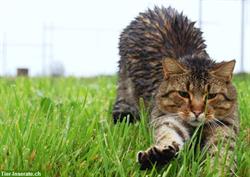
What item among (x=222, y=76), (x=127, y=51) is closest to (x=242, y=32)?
(x=127, y=51)

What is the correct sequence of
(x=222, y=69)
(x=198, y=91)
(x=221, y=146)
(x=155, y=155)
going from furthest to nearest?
(x=222, y=69) < (x=198, y=91) < (x=221, y=146) < (x=155, y=155)

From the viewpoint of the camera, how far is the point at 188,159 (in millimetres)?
2801

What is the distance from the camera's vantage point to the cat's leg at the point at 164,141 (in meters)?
2.53

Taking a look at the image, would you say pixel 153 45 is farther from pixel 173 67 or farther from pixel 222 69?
pixel 222 69

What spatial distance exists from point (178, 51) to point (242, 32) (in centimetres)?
1092

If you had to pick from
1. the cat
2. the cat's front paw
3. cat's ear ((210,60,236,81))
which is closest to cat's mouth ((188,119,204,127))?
the cat

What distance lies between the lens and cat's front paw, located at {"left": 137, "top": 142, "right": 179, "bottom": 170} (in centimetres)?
252

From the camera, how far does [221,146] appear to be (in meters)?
2.76

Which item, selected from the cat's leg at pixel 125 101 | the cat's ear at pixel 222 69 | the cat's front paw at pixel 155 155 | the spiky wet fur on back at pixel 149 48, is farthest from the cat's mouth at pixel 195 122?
the cat's leg at pixel 125 101

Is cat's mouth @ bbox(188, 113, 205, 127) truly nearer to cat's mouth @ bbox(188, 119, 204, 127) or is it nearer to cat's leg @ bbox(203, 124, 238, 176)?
cat's mouth @ bbox(188, 119, 204, 127)

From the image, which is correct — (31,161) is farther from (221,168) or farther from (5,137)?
(221,168)

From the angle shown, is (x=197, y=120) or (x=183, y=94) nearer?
(x=197, y=120)

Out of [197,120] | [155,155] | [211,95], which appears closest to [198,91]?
[211,95]

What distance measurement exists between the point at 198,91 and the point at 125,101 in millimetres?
1491
